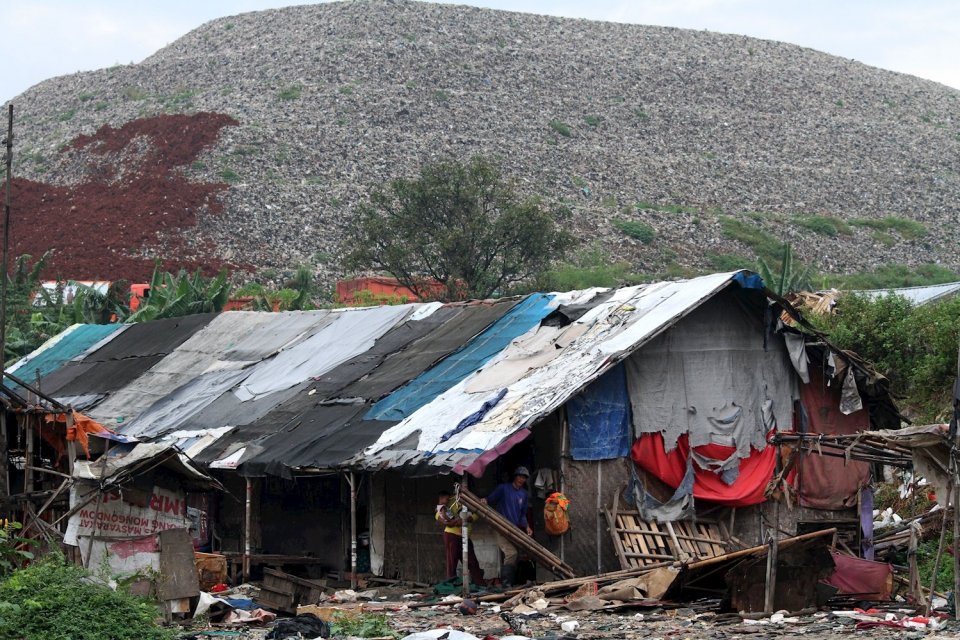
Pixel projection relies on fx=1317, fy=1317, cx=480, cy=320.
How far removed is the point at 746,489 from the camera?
57.5ft

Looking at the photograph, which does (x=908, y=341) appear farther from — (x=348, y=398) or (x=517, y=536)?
(x=517, y=536)

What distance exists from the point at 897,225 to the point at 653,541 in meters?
55.4

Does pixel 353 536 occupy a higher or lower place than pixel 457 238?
lower

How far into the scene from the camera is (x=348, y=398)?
1877 centimetres

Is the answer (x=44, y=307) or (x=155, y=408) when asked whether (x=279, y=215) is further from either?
(x=155, y=408)

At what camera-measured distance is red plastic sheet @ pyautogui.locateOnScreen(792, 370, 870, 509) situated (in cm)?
1842

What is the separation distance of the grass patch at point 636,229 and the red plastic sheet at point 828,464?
1620 inches

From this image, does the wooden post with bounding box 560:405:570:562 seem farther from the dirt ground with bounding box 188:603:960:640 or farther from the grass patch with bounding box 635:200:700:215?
the grass patch with bounding box 635:200:700:215

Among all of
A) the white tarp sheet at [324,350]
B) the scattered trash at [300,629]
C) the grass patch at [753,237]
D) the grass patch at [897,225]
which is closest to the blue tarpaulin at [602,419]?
the scattered trash at [300,629]

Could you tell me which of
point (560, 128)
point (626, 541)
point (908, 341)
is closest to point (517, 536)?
point (626, 541)

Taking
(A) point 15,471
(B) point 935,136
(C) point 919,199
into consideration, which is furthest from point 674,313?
(B) point 935,136

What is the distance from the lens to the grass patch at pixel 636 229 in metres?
59.9

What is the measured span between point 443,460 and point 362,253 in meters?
25.2

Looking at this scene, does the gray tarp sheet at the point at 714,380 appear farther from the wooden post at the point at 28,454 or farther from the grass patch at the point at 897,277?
the grass patch at the point at 897,277
